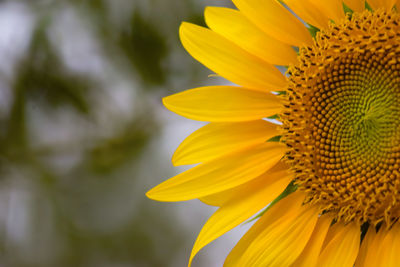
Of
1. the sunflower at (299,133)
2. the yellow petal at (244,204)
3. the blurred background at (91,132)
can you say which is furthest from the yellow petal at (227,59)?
the blurred background at (91,132)

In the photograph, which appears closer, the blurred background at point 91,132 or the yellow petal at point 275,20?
the yellow petal at point 275,20

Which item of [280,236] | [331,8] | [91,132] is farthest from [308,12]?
[91,132]

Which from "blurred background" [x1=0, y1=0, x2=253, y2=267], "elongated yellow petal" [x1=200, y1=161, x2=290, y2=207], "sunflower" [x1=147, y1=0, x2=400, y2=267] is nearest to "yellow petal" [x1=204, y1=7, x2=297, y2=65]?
"sunflower" [x1=147, y1=0, x2=400, y2=267]

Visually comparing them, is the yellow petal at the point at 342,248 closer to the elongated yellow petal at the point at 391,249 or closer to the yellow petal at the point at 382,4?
the elongated yellow petal at the point at 391,249

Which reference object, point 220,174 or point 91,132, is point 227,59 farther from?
point 91,132

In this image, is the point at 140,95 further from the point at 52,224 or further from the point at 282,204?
the point at 282,204

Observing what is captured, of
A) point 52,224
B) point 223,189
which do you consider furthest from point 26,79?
point 223,189
